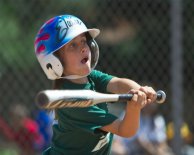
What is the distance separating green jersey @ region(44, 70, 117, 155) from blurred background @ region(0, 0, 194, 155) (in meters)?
2.23

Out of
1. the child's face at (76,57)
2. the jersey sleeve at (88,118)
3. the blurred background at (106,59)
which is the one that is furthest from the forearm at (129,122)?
the blurred background at (106,59)

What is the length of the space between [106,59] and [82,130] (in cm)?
280

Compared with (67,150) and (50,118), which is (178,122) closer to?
(50,118)

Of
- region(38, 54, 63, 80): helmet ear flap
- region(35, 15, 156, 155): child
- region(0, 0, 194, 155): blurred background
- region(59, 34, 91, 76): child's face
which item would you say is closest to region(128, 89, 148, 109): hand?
region(35, 15, 156, 155): child

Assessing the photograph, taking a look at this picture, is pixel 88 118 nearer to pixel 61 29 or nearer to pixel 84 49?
pixel 84 49

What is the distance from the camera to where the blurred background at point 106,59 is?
21.5ft

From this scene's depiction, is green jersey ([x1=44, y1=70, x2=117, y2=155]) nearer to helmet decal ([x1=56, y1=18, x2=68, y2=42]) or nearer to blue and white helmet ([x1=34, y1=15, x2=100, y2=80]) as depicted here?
blue and white helmet ([x1=34, y1=15, x2=100, y2=80])

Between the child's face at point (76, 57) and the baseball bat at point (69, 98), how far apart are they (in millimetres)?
528

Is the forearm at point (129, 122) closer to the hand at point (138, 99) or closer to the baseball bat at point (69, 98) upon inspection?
the hand at point (138, 99)

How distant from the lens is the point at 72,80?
425 cm

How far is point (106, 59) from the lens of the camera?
6.86 metres

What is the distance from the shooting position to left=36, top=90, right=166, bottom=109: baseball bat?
3.16 m

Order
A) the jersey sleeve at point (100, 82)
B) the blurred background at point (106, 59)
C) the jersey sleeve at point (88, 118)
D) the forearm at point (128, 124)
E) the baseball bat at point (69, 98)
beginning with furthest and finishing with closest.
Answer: the blurred background at point (106, 59)
the jersey sleeve at point (100, 82)
the jersey sleeve at point (88, 118)
the forearm at point (128, 124)
the baseball bat at point (69, 98)

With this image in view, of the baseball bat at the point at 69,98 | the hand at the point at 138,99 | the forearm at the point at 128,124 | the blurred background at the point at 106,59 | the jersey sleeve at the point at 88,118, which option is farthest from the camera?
the blurred background at the point at 106,59
